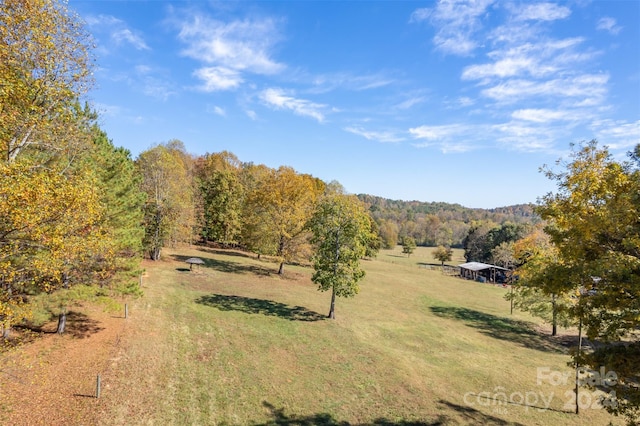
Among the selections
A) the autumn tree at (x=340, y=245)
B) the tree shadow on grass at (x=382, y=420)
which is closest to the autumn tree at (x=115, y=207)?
the tree shadow on grass at (x=382, y=420)

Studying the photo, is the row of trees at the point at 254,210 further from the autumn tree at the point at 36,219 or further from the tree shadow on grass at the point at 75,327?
the autumn tree at the point at 36,219

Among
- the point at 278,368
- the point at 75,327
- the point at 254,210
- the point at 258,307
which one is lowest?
the point at 278,368

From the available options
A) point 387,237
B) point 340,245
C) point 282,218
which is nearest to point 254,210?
point 282,218

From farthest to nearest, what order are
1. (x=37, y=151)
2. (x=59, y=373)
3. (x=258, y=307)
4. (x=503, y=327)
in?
(x=503, y=327)
(x=258, y=307)
(x=59, y=373)
(x=37, y=151)

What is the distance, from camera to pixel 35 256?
37.8ft

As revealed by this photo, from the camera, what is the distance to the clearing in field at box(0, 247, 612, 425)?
13.5 m

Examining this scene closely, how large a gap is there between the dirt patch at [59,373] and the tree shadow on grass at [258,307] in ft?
25.2

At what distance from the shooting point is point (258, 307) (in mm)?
27125

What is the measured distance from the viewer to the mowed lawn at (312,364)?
558 inches

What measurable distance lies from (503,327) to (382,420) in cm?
2381

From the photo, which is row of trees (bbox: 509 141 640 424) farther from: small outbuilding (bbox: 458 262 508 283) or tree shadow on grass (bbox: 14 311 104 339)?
small outbuilding (bbox: 458 262 508 283)

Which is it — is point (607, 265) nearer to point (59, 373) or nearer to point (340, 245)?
point (340, 245)

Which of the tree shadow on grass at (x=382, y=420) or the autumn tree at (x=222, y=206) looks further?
the autumn tree at (x=222, y=206)

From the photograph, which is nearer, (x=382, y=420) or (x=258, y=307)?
(x=382, y=420)
